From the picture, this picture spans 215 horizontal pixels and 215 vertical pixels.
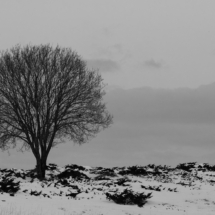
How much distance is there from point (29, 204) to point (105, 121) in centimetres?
1377

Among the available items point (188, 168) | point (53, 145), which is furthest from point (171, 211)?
point (188, 168)

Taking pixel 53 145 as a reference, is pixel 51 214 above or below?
below

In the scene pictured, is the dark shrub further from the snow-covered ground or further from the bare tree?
the bare tree

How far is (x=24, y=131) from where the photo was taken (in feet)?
79.1

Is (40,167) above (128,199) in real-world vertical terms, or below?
above

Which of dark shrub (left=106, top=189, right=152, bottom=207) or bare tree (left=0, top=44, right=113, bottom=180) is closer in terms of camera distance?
dark shrub (left=106, top=189, right=152, bottom=207)

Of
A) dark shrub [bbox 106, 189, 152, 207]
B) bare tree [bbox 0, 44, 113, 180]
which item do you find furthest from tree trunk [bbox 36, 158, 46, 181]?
dark shrub [bbox 106, 189, 152, 207]

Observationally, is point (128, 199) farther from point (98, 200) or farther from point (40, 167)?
point (40, 167)

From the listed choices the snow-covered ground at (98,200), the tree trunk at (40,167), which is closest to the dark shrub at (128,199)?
the snow-covered ground at (98,200)

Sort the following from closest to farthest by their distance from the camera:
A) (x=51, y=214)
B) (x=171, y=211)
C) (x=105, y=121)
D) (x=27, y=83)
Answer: (x=51, y=214), (x=171, y=211), (x=27, y=83), (x=105, y=121)

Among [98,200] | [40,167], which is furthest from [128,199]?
[40,167]

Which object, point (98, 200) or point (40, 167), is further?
point (40, 167)

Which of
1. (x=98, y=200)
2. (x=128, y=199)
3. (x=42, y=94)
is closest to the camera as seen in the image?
(x=128, y=199)

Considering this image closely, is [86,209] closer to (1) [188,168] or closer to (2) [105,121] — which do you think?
(2) [105,121]
